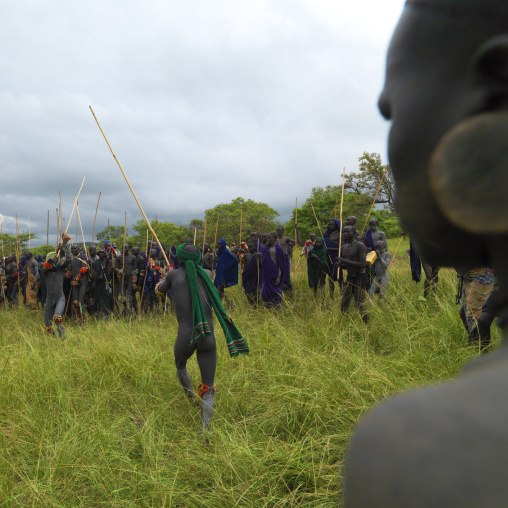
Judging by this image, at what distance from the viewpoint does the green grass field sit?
241 centimetres

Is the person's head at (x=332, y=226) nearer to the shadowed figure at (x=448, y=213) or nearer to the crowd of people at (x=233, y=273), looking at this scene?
the crowd of people at (x=233, y=273)

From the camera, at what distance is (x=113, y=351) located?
464cm

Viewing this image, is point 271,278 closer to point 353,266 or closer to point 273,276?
point 273,276

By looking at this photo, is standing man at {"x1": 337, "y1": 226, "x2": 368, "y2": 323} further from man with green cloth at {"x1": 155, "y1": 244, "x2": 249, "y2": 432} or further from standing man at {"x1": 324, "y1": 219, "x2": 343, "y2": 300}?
man with green cloth at {"x1": 155, "y1": 244, "x2": 249, "y2": 432}

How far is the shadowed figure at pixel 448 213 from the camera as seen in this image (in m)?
0.34

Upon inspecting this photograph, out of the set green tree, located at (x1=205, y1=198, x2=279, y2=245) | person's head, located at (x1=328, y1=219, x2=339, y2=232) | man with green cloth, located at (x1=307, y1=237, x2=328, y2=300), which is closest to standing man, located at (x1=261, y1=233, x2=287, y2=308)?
man with green cloth, located at (x1=307, y1=237, x2=328, y2=300)

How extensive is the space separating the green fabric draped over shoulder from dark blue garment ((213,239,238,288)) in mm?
3955

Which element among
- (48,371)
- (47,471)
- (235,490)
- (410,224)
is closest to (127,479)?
(47,471)

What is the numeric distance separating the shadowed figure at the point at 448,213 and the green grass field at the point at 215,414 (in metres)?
2.14

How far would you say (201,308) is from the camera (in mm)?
3391

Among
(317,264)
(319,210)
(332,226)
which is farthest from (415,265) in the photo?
(319,210)

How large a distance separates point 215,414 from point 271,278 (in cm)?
468

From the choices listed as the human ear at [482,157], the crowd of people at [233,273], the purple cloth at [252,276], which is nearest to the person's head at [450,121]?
the human ear at [482,157]

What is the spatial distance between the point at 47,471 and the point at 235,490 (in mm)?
1226
